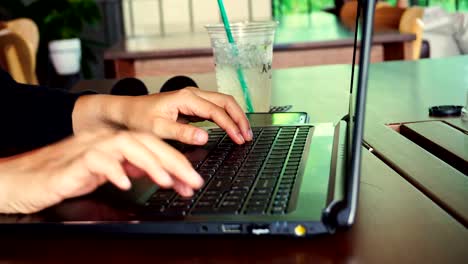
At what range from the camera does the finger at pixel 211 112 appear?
36.7 inches

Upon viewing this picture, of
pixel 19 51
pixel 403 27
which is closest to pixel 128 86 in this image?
pixel 403 27

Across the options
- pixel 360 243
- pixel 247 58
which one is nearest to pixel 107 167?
pixel 360 243

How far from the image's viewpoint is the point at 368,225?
25.8 inches

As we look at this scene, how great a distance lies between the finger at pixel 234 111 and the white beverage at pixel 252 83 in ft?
0.69

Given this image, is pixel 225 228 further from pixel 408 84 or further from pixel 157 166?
pixel 408 84

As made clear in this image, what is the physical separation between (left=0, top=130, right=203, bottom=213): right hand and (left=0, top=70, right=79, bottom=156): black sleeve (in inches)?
15.0

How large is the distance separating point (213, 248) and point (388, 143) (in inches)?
16.6

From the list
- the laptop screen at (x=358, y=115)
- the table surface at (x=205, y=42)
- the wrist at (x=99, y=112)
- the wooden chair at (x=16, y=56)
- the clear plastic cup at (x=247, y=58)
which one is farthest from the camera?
the wooden chair at (x=16, y=56)

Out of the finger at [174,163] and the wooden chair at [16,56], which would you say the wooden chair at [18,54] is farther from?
the finger at [174,163]

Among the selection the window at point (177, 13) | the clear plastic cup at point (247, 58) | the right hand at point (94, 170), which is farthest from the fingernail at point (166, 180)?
the window at point (177, 13)

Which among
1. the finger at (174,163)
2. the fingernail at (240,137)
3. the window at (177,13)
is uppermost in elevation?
the window at (177,13)

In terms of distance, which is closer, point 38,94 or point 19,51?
point 38,94

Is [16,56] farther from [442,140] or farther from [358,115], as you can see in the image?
[358,115]

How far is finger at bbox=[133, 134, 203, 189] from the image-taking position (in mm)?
662
